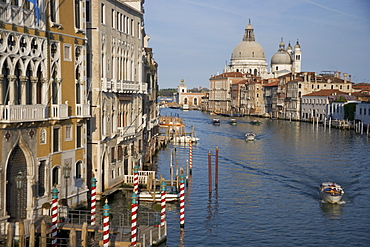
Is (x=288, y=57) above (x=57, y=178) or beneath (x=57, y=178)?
above

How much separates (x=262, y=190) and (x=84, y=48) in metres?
11.6

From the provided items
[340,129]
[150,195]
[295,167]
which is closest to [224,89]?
[340,129]

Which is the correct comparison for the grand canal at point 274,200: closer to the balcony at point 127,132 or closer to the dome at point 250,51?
the balcony at point 127,132

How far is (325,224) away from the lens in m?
20.3

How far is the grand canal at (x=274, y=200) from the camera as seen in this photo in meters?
18.5

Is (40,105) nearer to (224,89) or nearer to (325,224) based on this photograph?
(325,224)

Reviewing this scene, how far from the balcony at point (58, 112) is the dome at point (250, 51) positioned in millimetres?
136414

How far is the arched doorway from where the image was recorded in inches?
601

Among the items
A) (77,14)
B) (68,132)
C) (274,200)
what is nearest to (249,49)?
(274,200)

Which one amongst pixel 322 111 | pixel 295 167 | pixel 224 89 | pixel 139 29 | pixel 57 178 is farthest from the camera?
pixel 224 89

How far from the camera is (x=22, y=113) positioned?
15.2 m

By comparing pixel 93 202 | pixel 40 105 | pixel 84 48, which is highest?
pixel 84 48

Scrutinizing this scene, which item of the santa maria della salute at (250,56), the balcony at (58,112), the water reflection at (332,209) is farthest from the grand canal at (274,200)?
the santa maria della salute at (250,56)

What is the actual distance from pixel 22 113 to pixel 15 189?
6.87 ft
